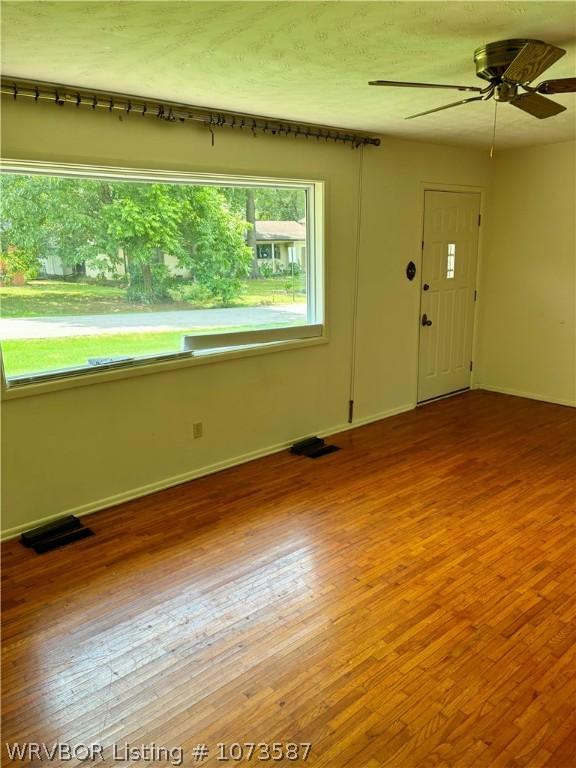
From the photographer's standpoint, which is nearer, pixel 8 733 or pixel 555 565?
pixel 8 733

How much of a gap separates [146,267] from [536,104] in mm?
2356

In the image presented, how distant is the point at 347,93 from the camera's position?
300cm

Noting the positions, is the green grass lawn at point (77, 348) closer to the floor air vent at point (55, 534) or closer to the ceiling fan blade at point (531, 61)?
the floor air vent at point (55, 534)

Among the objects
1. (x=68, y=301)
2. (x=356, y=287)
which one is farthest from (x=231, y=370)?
(x=356, y=287)

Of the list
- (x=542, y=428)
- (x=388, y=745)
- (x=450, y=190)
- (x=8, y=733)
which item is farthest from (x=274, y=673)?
(x=450, y=190)

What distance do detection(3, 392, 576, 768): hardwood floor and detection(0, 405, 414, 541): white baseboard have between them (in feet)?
0.26

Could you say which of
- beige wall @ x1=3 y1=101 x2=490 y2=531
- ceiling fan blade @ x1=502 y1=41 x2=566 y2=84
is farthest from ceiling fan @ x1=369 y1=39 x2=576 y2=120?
beige wall @ x1=3 y1=101 x2=490 y2=531

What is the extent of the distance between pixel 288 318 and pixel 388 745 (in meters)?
3.12

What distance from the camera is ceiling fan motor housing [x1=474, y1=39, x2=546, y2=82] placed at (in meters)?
2.18

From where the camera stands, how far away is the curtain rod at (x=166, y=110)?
2.69 metres

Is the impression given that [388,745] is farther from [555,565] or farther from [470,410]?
[470,410]

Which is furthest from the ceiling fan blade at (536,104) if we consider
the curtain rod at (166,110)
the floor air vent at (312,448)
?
the floor air vent at (312,448)

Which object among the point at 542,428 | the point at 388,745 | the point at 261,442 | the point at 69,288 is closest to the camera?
the point at 388,745

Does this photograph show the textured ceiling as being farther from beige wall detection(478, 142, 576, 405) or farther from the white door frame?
beige wall detection(478, 142, 576, 405)
